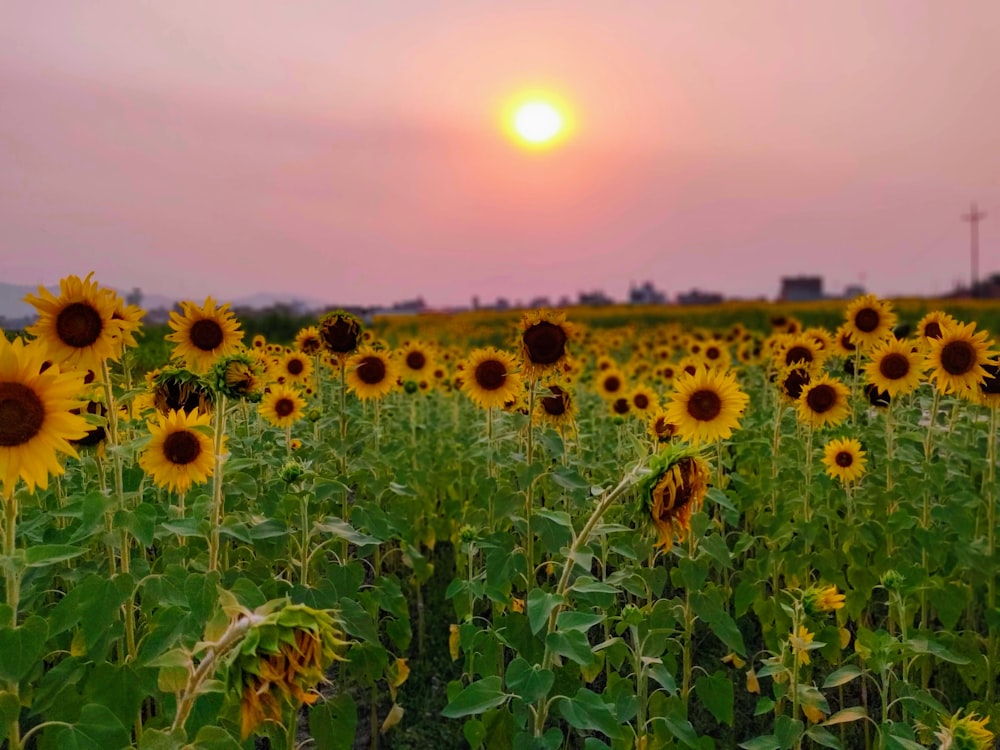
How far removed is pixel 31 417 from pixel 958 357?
174 inches

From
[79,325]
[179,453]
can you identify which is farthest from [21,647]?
[79,325]

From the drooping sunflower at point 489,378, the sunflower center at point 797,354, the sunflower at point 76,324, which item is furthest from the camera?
the sunflower center at point 797,354

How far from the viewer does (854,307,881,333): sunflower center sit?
581cm

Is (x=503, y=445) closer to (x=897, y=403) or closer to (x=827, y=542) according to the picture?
(x=827, y=542)

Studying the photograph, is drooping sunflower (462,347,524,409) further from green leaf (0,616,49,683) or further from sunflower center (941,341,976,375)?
green leaf (0,616,49,683)

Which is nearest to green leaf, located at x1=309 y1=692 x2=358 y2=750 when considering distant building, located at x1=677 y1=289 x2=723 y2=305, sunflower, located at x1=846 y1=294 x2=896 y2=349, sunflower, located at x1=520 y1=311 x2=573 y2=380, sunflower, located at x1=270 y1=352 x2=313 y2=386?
sunflower, located at x1=520 y1=311 x2=573 y2=380

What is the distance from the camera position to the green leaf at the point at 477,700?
2680 millimetres

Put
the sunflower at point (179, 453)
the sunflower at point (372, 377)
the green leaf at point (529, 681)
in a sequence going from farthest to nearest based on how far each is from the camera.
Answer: the sunflower at point (372, 377)
the sunflower at point (179, 453)
the green leaf at point (529, 681)

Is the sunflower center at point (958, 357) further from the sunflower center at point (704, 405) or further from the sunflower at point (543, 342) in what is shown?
the sunflower at point (543, 342)

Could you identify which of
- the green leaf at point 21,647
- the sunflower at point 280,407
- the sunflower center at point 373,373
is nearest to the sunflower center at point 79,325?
the green leaf at point 21,647

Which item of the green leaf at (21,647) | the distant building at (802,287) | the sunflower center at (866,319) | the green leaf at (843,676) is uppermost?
the distant building at (802,287)

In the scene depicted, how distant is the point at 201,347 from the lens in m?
3.69

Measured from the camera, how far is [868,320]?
5820 mm

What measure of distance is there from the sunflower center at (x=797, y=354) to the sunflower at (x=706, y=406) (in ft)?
7.33
